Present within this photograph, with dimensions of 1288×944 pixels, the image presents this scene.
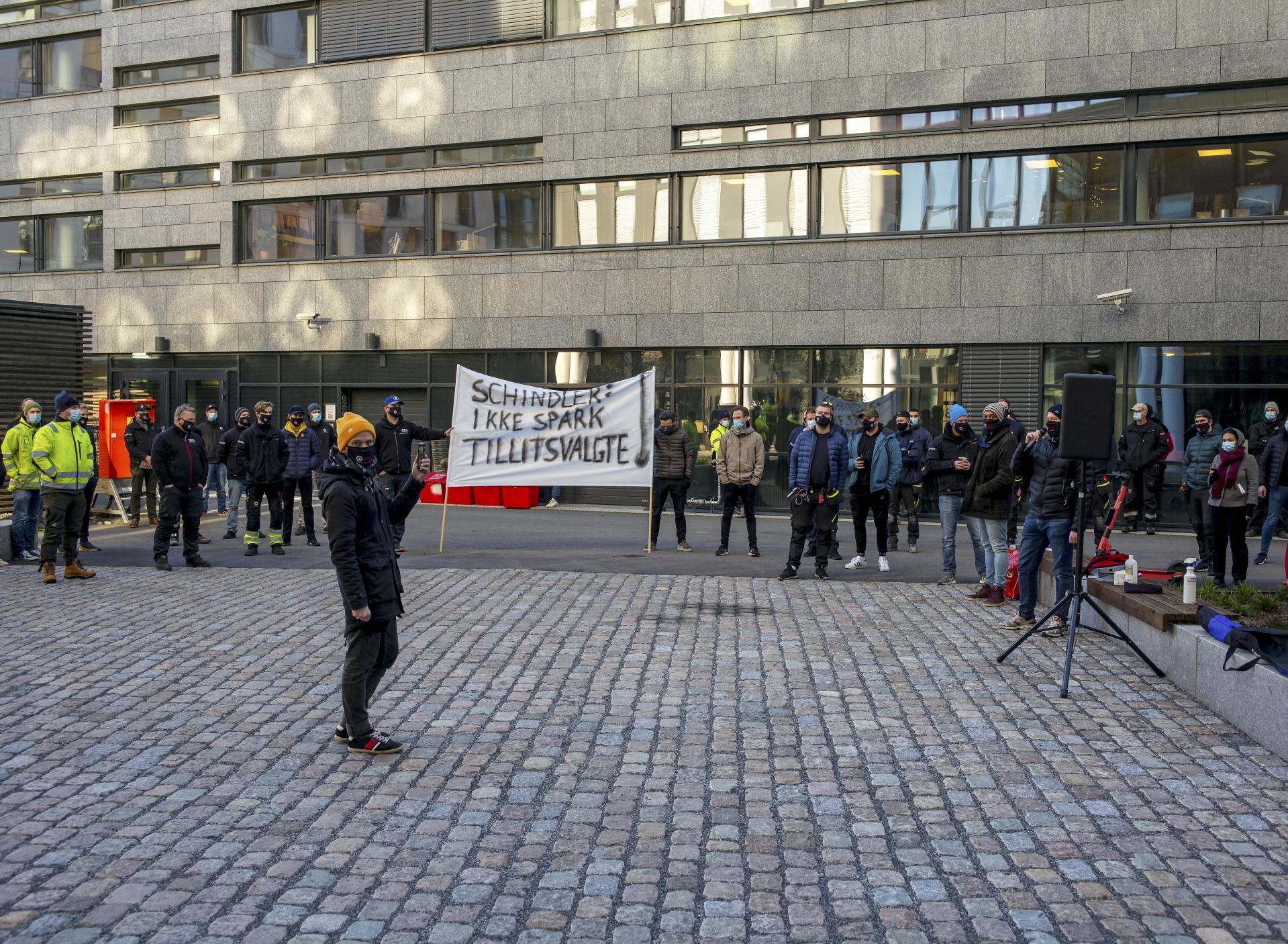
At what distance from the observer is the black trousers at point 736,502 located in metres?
16.5

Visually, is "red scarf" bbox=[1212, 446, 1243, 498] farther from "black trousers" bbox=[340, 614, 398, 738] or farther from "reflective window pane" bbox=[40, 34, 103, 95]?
"reflective window pane" bbox=[40, 34, 103, 95]

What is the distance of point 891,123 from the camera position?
22.5 meters

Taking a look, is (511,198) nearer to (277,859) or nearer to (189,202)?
A: (189,202)

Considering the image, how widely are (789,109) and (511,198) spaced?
20.7 feet

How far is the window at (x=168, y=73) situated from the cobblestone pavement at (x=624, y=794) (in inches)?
868

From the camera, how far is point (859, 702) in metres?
8.32

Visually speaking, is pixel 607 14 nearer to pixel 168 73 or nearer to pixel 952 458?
pixel 168 73

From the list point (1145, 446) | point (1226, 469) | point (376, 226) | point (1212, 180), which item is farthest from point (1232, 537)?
point (376, 226)

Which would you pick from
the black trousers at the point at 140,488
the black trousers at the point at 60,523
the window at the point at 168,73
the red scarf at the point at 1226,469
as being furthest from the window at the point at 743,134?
the black trousers at the point at 60,523

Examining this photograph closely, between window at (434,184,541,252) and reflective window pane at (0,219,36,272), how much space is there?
12.5 meters

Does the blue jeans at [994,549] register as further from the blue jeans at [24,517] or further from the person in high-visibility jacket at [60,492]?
the blue jeans at [24,517]

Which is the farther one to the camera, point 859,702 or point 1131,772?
point 859,702

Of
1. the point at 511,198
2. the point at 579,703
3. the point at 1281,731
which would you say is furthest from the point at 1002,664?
the point at 511,198

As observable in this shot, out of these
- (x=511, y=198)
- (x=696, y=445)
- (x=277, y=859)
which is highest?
(x=511, y=198)
